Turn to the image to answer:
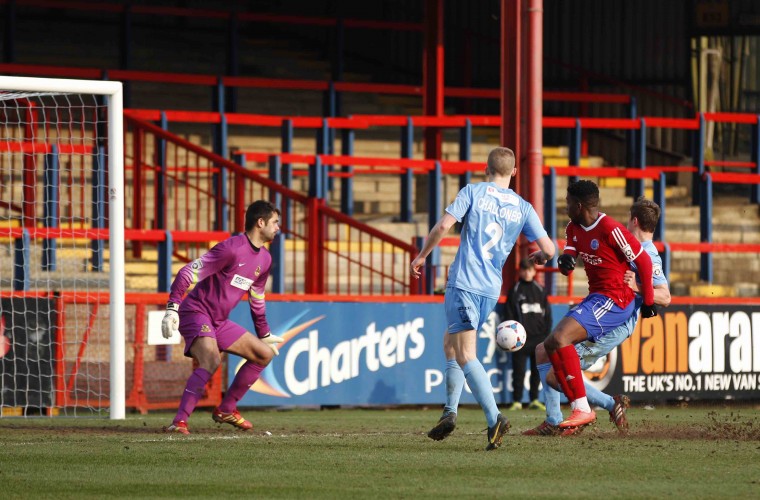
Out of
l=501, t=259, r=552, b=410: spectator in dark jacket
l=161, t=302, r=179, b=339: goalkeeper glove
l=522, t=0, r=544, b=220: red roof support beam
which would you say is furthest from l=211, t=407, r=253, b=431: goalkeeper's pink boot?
l=522, t=0, r=544, b=220: red roof support beam

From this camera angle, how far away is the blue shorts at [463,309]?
373 inches

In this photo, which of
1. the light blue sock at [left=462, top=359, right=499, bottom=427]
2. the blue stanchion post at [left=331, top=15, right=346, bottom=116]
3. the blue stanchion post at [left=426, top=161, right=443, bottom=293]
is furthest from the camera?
the blue stanchion post at [left=331, top=15, right=346, bottom=116]

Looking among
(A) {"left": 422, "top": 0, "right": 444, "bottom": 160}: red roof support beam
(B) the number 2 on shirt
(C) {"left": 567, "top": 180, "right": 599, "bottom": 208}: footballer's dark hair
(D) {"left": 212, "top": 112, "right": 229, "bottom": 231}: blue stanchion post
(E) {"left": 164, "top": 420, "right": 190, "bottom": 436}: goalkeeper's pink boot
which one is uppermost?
(A) {"left": 422, "top": 0, "right": 444, "bottom": 160}: red roof support beam

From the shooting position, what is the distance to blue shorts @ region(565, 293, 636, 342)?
10.1 m

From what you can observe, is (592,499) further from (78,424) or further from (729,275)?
(729,275)

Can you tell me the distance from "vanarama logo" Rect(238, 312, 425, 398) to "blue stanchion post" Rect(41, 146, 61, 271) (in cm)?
268

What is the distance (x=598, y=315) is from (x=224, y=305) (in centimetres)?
276

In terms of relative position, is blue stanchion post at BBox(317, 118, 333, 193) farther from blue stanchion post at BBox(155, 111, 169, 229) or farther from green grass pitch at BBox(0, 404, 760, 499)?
green grass pitch at BBox(0, 404, 760, 499)

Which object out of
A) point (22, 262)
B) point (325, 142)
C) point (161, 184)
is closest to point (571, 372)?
point (22, 262)

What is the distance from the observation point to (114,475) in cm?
799

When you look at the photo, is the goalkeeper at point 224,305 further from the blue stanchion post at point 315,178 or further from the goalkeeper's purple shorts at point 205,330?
the blue stanchion post at point 315,178

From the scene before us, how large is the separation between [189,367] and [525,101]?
17.6 ft

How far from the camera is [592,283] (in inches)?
404

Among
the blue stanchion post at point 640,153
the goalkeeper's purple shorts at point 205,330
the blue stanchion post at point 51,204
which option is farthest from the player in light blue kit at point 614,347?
the blue stanchion post at point 640,153
